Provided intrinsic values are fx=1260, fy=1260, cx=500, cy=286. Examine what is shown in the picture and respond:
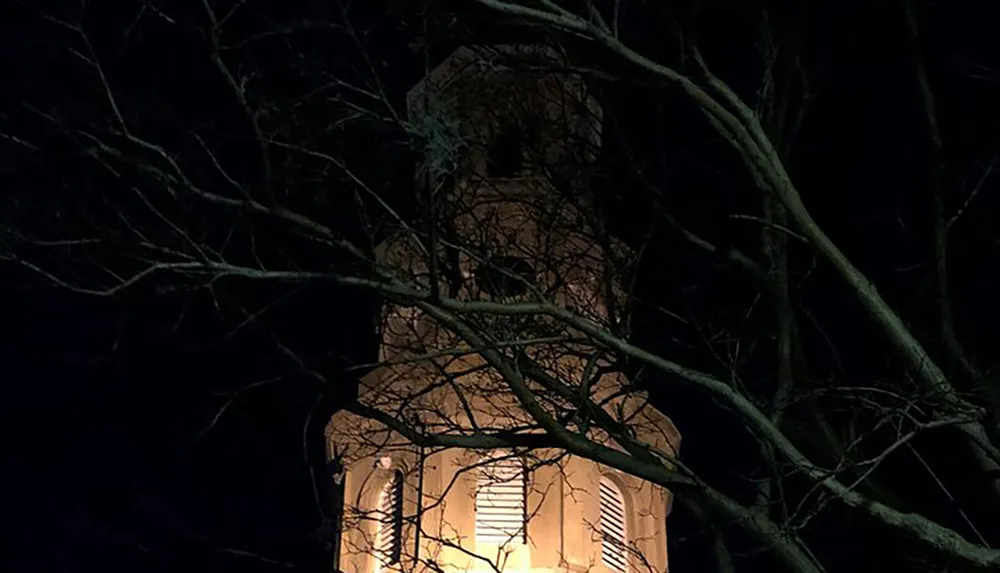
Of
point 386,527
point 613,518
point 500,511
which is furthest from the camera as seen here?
point 613,518

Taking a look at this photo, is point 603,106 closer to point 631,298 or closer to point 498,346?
point 631,298

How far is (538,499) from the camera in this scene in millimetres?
19172

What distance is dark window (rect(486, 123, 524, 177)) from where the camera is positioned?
11.9 m

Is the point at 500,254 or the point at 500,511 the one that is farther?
the point at 500,511

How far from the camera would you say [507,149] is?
1231 cm

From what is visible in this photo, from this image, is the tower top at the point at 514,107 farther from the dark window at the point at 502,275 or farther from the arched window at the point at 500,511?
the arched window at the point at 500,511

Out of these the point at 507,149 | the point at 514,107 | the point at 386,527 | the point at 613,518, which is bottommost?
the point at 386,527

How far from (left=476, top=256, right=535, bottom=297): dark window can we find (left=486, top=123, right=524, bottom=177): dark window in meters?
0.91

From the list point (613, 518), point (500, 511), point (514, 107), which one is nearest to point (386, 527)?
point (500, 511)

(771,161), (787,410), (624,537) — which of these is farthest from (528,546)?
(771,161)

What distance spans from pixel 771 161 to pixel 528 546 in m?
10.9

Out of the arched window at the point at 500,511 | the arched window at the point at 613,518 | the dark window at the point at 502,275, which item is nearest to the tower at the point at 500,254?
the dark window at the point at 502,275

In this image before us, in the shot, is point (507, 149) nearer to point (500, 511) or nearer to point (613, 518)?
point (500, 511)

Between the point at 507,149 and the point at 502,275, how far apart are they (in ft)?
5.21
